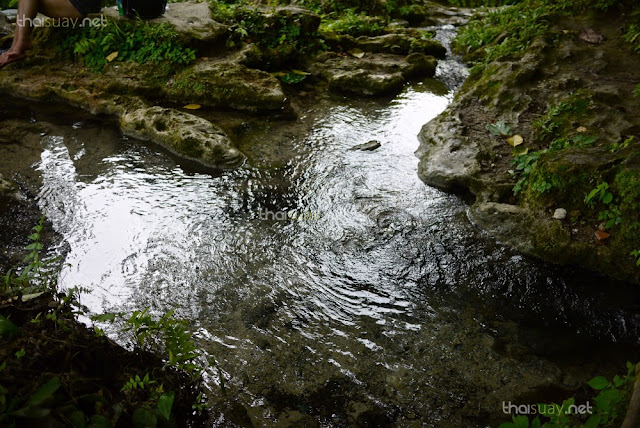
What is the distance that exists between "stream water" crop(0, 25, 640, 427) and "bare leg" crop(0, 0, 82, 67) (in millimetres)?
2209

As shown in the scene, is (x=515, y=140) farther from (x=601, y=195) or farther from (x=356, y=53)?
(x=356, y=53)

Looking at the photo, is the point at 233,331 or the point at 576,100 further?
the point at 576,100

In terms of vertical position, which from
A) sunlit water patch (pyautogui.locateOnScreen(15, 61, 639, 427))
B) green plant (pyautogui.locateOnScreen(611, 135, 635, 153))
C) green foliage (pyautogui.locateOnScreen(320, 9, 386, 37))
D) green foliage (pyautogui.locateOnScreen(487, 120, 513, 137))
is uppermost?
green plant (pyautogui.locateOnScreen(611, 135, 635, 153))

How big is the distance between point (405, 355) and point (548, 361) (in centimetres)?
109

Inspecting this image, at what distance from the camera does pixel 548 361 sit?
3232 mm

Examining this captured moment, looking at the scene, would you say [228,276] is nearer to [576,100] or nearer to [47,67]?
[576,100]

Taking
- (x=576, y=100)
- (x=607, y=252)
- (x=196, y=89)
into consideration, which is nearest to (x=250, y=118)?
(x=196, y=89)

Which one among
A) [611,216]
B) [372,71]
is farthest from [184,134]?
[611,216]

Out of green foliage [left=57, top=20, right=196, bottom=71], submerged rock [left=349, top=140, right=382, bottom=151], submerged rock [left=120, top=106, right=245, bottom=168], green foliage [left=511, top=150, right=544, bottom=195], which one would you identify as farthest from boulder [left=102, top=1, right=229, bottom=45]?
green foliage [left=511, top=150, right=544, bottom=195]

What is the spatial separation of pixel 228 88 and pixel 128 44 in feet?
7.64

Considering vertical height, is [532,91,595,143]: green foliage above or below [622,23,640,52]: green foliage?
below

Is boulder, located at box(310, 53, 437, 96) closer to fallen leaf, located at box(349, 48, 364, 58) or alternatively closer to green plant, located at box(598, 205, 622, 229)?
fallen leaf, located at box(349, 48, 364, 58)

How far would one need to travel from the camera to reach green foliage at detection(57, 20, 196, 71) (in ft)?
25.4

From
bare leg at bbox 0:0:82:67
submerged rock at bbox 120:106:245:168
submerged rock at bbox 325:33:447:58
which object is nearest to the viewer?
submerged rock at bbox 120:106:245:168
